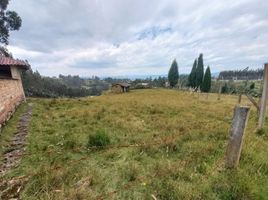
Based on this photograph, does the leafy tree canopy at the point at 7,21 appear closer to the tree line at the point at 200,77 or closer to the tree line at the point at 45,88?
the tree line at the point at 45,88

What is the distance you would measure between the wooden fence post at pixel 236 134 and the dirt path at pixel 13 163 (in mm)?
3542

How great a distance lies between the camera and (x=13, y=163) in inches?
154

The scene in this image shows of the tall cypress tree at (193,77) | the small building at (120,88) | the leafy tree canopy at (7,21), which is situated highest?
the leafy tree canopy at (7,21)

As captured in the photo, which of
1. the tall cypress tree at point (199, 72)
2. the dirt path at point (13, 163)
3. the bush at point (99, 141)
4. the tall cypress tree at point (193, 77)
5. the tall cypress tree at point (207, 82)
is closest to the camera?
the dirt path at point (13, 163)

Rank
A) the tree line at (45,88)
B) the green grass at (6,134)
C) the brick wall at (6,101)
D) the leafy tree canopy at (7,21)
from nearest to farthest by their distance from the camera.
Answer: the green grass at (6,134)
the brick wall at (6,101)
the leafy tree canopy at (7,21)
the tree line at (45,88)

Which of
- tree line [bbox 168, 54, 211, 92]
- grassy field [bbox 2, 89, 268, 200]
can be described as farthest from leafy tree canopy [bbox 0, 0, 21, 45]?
tree line [bbox 168, 54, 211, 92]

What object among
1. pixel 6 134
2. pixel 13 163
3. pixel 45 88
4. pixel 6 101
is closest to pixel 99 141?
pixel 13 163

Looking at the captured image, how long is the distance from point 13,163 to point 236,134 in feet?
14.7

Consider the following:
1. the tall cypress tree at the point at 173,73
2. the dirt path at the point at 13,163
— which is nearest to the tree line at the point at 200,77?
→ the tall cypress tree at the point at 173,73

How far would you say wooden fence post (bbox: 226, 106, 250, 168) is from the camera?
→ 9.59ft

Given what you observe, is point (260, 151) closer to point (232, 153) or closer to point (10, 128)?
point (232, 153)

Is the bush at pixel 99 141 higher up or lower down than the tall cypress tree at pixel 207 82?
higher up

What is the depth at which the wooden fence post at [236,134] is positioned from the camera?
2.92 m

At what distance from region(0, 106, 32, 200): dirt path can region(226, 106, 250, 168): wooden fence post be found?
3.54 m
